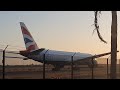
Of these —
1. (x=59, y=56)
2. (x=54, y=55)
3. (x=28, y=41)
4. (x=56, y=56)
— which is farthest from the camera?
(x=28, y=41)

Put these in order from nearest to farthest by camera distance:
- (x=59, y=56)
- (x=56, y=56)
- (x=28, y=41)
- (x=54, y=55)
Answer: (x=54, y=55) → (x=56, y=56) → (x=59, y=56) → (x=28, y=41)

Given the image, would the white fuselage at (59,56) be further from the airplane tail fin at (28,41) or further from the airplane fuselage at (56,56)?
the airplane tail fin at (28,41)

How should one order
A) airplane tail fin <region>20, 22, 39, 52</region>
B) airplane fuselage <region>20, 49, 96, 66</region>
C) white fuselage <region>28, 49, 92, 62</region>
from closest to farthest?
1. airplane fuselage <region>20, 49, 96, 66</region>
2. white fuselage <region>28, 49, 92, 62</region>
3. airplane tail fin <region>20, 22, 39, 52</region>

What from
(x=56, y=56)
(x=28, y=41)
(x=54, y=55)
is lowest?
(x=56, y=56)

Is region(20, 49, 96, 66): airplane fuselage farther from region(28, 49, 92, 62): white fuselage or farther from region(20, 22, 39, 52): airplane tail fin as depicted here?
region(20, 22, 39, 52): airplane tail fin

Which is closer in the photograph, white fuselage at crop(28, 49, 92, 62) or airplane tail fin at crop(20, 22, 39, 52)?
white fuselage at crop(28, 49, 92, 62)

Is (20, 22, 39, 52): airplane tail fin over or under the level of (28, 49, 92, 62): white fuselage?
over

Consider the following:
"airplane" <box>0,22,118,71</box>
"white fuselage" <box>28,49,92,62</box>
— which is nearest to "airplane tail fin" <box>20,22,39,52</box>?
"airplane" <box>0,22,118,71</box>

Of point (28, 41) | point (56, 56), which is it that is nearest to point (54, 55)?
point (56, 56)

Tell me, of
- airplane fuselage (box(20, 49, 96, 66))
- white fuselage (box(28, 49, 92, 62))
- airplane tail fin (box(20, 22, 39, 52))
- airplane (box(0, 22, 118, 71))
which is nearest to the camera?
airplane fuselage (box(20, 49, 96, 66))

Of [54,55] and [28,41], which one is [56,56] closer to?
[54,55]

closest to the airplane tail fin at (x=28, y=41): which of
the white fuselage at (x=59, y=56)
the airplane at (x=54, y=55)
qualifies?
the airplane at (x=54, y=55)
